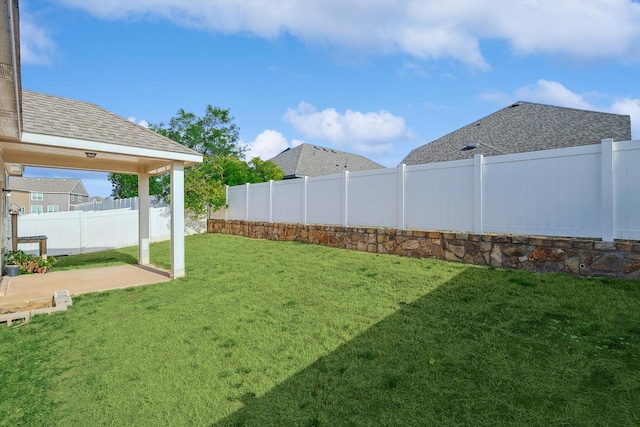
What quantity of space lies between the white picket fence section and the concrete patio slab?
5416 mm

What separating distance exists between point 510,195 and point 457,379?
4.25 metres

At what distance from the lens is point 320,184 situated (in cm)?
1030

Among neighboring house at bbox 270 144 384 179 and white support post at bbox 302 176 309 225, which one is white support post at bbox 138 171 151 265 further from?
neighboring house at bbox 270 144 384 179

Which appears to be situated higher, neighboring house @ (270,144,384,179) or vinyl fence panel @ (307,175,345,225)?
neighboring house @ (270,144,384,179)

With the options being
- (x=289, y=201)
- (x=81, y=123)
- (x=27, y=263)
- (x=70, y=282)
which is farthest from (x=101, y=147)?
(x=289, y=201)

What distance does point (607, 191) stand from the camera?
492cm

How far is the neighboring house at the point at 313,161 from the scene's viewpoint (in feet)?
70.8

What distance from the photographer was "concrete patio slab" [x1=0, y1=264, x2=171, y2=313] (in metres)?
5.87

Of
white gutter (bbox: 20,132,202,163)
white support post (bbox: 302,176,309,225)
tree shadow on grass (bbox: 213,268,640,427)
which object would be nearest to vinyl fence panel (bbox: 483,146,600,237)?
tree shadow on grass (bbox: 213,268,640,427)

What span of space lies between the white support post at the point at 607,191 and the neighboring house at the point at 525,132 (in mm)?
7164

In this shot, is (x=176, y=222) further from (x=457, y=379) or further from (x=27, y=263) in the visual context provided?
(x=457, y=379)

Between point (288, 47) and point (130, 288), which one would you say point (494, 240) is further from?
point (288, 47)

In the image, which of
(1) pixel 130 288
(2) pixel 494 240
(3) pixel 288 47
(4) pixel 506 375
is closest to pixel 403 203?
(2) pixel 494 240

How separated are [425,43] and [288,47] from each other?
5.31 metres
